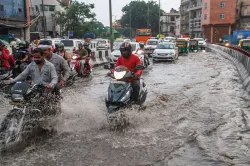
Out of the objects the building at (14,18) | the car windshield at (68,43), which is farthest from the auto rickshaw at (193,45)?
the car windshield at (68,43)

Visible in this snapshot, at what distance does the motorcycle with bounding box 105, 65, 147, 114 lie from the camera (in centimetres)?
579

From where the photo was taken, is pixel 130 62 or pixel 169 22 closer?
pixel 130 62

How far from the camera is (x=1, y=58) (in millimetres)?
9477

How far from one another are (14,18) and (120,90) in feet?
104

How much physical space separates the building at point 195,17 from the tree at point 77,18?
34772 millimetres

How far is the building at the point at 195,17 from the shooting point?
7606 cm

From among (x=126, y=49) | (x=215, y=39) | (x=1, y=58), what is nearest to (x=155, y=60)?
(x=1, y=58)

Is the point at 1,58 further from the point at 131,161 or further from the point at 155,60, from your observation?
the point at 155,60

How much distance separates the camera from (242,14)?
6475 cm

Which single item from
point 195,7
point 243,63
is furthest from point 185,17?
point 243,63

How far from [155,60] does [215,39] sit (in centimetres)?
4571

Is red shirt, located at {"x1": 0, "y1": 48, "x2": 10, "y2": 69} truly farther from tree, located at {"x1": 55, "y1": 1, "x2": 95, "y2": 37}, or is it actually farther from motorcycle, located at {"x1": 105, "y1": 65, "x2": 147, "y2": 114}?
tree, located at {"x1": 55, "y1": 1, "x2": 95, "y2": 37}

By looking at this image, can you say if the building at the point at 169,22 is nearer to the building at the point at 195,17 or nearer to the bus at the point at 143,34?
the building at the point at 195,17

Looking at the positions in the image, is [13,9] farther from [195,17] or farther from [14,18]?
[195,17]
